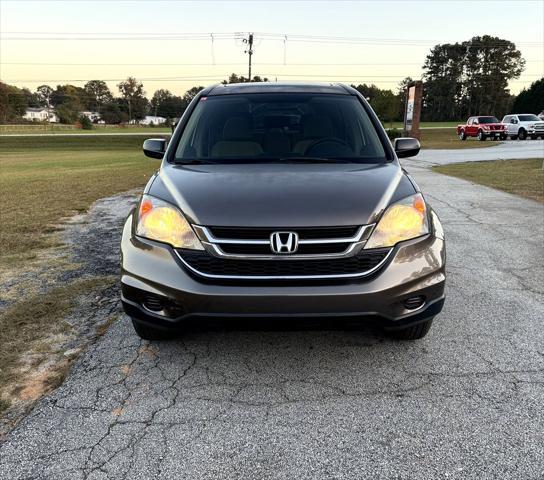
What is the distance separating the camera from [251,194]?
2.82 metres

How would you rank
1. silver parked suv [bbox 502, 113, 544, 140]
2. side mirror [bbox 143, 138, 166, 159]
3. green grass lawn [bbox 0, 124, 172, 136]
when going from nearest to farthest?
side mirror [bbox 143, 138, 166, 159] → silver parked suv [bbox 502, 113, 544, 140] → green grass lawn [bbox 0, 124, 172, 136]

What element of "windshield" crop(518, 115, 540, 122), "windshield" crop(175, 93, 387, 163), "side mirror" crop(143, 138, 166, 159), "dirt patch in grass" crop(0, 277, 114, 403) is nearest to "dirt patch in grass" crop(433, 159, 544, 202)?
"windshield" crop(175, 93, 387, 163)

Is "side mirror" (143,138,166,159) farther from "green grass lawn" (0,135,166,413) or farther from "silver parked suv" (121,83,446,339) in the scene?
"green grass lawn" (0,135,166,413)

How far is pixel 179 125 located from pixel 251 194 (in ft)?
5.12

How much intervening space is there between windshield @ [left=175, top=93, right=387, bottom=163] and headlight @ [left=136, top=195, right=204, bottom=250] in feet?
2.51

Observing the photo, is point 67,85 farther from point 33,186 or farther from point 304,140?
point 304,140

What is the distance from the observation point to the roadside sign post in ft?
91.7

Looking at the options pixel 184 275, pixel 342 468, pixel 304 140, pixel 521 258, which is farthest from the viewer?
pixel 521 258

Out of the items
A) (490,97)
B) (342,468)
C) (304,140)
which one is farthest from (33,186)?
(490,97)

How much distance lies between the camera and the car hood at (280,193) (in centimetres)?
267

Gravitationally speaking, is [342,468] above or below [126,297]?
below

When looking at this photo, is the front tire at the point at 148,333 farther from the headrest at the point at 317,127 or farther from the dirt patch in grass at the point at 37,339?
the headrest at the point at 317,127

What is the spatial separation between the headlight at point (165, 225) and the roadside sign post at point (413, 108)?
27.5m

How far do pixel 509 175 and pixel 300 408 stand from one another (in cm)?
1294
